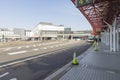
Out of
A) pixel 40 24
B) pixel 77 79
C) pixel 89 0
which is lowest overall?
pixel 77 79

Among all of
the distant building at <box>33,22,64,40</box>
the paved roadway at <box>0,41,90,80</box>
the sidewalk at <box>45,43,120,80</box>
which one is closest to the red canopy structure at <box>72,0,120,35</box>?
the sidewalk at <box>45,43,120,80</box>

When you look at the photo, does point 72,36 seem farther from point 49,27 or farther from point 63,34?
point 49,27

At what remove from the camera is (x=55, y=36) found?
158m

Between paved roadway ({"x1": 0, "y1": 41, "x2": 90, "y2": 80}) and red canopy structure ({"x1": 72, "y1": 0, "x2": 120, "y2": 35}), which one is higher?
red canopy structure ({"x1": 72, "y1": 0, "x2": 120, "y2": 35})

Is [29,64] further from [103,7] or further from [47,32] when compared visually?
[47,32]

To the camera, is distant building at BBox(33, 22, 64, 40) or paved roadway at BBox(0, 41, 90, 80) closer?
paved roadway at BBox(0, 41, 90, 80)

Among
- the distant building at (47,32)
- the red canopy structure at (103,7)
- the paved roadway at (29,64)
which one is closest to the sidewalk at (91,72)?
the paved roadway at (29,64)

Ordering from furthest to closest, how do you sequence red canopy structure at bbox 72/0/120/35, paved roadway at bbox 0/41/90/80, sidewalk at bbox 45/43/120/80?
red canopy structure at bbox 72/0/120/35 < paved roadway at bbox 0/41/90/80 < sidewalk at bbox 45/43/120/80

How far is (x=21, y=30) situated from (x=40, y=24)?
20175mm

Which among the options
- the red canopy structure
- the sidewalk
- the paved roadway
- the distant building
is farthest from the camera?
the distant building

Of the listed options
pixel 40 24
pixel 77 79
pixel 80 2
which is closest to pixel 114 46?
pixel 80 2

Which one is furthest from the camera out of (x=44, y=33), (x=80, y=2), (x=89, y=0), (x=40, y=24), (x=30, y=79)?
(x=40, y=24)

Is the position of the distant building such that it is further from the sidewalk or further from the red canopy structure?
the sidewalk

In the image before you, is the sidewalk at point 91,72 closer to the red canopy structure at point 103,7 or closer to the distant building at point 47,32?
the red canopy structure at point 103,7
